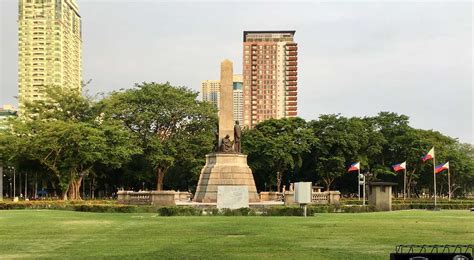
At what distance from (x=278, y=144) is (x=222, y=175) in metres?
31.6

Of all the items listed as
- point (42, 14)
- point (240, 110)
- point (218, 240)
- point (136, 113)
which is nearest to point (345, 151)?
point (136, 113)

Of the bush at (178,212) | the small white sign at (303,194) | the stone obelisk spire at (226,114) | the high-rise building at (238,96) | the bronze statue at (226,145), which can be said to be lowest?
the bush at (178,212)

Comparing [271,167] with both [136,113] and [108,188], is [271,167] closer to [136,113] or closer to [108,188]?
[136,113]

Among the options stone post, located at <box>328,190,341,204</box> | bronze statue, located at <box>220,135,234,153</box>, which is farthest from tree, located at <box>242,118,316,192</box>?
A: bronze statue, located at <box>220,135,234,153</box>

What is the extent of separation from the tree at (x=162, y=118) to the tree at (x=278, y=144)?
715cm

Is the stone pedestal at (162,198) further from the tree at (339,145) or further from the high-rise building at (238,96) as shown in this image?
the high-rise building at (238,96)

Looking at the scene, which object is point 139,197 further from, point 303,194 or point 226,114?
point 303,194

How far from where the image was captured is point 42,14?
156875 millimetres

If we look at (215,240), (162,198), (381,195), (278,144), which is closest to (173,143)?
(278,144)

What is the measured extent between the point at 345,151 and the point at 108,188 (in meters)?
44.8

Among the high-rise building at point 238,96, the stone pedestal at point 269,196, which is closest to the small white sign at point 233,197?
the stone pedestal at point 269,196

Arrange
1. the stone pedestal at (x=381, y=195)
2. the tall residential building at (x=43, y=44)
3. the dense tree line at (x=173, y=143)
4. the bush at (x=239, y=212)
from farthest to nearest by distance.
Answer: the tall residential building at (x=43, y=44), the dense tree line at (x=173, y=143), the stone pedestal at (x=381, y=195), the bush at (x=239, y=212)

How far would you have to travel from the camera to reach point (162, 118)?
71.8 m

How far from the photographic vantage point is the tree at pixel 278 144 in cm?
7606
